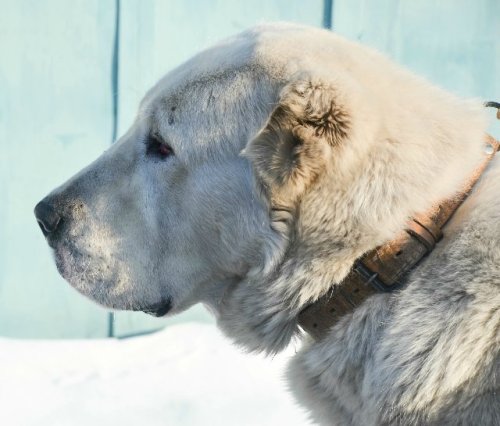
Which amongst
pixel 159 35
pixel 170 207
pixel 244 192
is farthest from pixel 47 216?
pixel 159 35

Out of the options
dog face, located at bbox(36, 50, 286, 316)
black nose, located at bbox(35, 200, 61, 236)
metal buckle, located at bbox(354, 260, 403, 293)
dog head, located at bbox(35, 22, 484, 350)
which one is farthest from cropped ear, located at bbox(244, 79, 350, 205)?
black nose, located at bbox(35, 200, 61, 236)

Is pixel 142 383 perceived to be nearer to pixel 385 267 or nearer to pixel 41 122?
pixel 41 122

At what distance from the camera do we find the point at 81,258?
2.57 meters

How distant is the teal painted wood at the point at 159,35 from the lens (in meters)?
5.75

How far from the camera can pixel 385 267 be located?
218 centimetres

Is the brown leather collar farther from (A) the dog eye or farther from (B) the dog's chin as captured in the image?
(A) the dog eye

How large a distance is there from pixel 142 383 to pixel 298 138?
10.8 ft

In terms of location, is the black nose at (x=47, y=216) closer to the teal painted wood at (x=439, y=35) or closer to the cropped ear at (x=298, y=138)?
the cropped ear at (x=298, y=138)

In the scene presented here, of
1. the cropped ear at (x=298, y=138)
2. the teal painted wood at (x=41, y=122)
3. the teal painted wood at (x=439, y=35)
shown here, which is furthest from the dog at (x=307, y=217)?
the teal painted wood at (x=439, y=35)

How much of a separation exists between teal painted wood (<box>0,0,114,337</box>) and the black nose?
120 inches

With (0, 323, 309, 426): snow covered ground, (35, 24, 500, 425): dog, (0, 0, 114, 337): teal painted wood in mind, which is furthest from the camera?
(0, 0, 114, 337): teal painted wood

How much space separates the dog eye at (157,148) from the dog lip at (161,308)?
1.52ft

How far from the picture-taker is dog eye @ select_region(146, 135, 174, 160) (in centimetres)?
250

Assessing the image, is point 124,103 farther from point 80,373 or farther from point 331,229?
point 331,229
